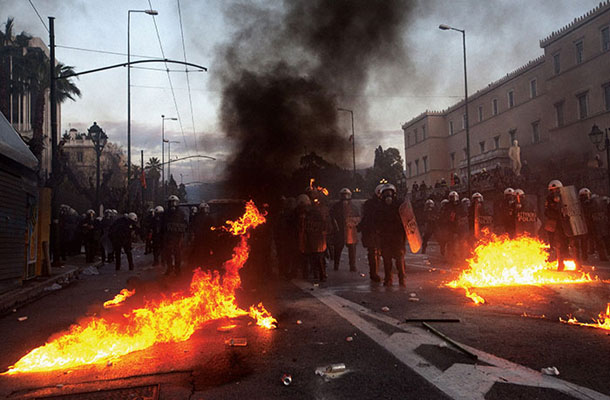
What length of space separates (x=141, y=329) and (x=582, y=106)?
36.2 m

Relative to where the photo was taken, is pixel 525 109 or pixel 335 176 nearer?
pixel 335 176

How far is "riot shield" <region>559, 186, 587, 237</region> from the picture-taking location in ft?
34.1

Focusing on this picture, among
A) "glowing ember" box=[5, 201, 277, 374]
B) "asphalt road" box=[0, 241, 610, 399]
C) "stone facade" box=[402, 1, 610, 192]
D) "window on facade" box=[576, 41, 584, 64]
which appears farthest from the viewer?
"window on facade" box=[576, 41, 584, 64]

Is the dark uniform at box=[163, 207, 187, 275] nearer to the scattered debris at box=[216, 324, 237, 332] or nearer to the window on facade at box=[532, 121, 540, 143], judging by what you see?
the scattered debris at box=[216, 324, 237, 332]

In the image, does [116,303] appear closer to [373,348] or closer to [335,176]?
[373,348]

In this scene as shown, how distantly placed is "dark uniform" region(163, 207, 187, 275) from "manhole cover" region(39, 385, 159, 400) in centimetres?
858

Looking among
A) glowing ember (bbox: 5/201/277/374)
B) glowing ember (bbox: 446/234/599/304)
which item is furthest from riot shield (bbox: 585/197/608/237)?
glowing ember (bbox: 5/201/277/374)

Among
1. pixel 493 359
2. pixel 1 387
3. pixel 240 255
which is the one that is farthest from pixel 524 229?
pixel 1 387

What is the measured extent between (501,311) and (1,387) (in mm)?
5478

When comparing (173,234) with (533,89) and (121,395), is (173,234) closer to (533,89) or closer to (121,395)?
(121,395)

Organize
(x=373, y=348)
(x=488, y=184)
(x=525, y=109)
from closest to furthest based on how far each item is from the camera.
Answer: (x=373, y=348) < (x=488, y=184) < (x=525, y=109)

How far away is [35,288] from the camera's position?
9.88 meters

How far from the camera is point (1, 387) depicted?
12.1ft

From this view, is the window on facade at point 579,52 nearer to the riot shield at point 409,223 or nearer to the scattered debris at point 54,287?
the riot shield at point 409,223
